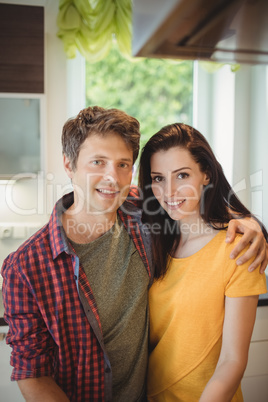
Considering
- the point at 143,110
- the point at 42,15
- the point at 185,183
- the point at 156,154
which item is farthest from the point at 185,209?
the point at 143,110

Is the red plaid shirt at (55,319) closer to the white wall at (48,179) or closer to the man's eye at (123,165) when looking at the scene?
the man's eye at (123,165)

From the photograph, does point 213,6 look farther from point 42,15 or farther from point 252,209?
point 252,209

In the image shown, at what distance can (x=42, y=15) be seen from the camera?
1796 millimetres

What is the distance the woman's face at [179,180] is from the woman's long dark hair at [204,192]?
2 cm

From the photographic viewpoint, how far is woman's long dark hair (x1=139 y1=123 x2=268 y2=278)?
122 centimetres

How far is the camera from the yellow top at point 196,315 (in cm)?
108

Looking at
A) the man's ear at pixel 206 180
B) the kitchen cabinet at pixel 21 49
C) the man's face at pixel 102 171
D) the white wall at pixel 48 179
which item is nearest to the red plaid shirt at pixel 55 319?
the man's face at pixel 102 171

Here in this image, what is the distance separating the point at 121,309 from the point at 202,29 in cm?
87

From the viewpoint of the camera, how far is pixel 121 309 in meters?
1.16

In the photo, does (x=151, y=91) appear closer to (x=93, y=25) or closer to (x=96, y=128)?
(x=93, y=25)

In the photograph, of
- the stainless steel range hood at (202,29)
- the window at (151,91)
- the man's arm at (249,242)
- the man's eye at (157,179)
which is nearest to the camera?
the stainless steel range hood at (202,29)

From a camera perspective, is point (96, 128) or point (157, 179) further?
point (157, 179)

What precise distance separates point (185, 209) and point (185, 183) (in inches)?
3.5

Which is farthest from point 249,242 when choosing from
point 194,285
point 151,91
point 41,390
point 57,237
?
point 151,91
